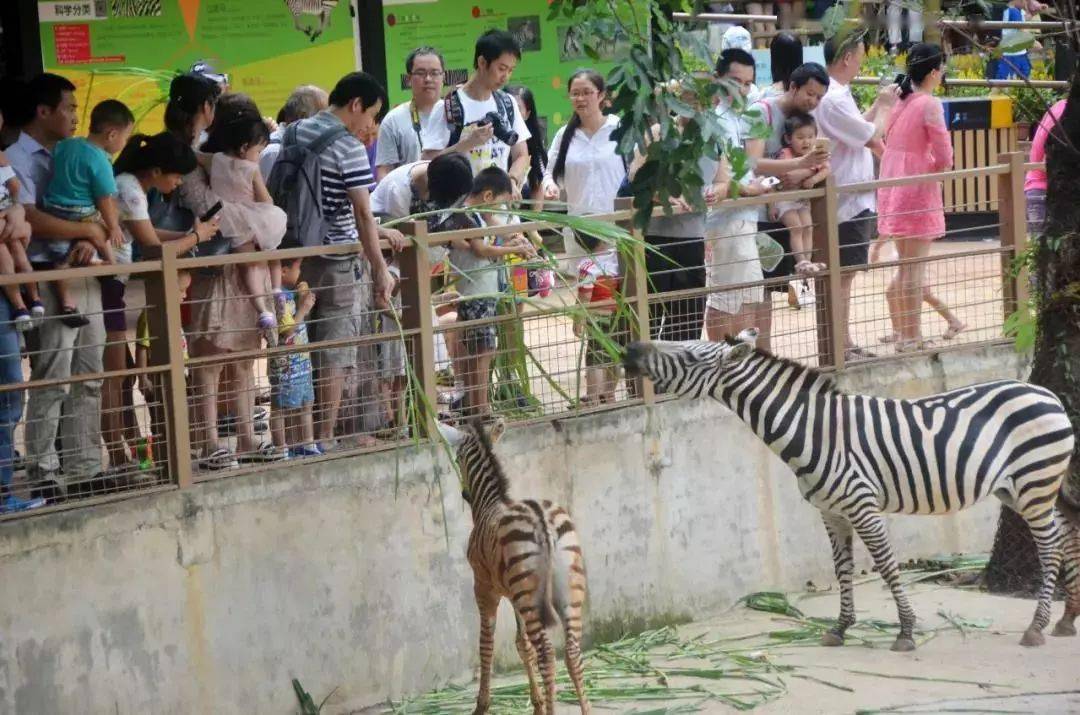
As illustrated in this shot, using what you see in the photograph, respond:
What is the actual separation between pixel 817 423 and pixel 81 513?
355 centimetres

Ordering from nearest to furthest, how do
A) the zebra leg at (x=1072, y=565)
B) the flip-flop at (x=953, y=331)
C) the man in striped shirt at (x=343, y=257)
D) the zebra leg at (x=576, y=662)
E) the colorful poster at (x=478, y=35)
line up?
the zebra leg at (x=576, y=662) → the man in striped shirt at (x=343, y=257) → the zebra leg at (x=1072, y=565) → the flip-flop at (x=953, y=331) → the colorful poster at (x=478, y=35)

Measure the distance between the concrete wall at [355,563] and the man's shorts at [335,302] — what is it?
1.67ft

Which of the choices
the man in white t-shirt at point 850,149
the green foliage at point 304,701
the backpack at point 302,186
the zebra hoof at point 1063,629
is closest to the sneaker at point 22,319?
the backpack at point 302,186

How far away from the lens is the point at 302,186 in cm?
845

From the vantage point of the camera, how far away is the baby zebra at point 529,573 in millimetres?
7238

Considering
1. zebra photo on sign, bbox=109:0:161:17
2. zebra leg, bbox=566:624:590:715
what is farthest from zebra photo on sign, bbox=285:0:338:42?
zebra leg, bbox=566:624:590:715

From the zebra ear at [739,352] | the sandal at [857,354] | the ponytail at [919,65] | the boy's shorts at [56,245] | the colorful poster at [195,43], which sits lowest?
the sandal at [857,354]

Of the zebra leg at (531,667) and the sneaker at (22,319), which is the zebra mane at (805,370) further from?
the sneaker at (22,319)

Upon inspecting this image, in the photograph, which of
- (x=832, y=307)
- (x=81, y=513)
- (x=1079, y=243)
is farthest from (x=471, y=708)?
(x=1079, y=243)

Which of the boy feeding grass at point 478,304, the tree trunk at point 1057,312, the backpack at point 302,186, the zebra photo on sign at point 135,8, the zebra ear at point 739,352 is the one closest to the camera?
the backpack at point 302,186

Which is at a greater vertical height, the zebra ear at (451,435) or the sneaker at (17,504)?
the zebra ear at (451,435)

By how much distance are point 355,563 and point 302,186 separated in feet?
5.92

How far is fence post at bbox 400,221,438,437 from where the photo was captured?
8289 mm

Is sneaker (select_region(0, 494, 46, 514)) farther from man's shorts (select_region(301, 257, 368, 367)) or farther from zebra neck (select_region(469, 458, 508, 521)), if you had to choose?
zebra neck (select_region(469, 458, 508, 521))
